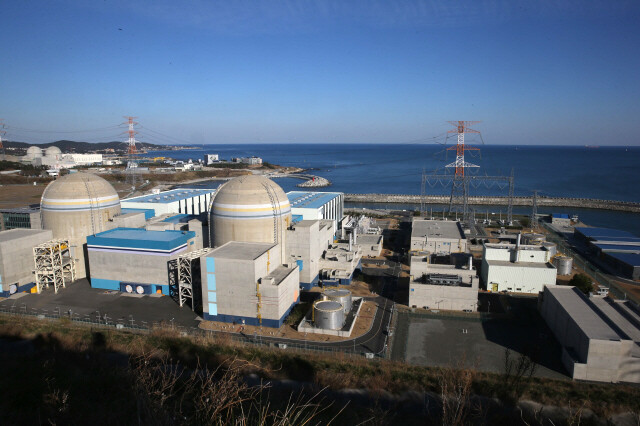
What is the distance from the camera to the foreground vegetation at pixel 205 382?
21.3 ft

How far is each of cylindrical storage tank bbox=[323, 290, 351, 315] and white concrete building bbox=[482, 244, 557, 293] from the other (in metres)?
7.31

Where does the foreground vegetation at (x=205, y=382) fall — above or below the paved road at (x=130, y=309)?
above

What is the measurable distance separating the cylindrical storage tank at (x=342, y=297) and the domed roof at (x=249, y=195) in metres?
4.76

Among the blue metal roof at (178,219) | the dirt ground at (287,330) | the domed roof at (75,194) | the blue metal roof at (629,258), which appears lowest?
the dirt ground at (287,330)

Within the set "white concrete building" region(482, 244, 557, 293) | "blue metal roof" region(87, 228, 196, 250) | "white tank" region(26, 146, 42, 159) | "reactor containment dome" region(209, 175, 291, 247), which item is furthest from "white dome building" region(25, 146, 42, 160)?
"white concrete building" region(482, 244, 557, 293)

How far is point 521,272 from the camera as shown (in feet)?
59.7

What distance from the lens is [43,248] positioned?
719 inches

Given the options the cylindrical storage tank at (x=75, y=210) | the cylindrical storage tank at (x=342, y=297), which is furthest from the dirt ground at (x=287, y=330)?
the cylindrical storage tank at (x=75, y=210)

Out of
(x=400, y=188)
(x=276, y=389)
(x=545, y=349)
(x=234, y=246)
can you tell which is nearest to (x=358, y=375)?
(x=276, y=389)

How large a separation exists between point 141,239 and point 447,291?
13.8 m

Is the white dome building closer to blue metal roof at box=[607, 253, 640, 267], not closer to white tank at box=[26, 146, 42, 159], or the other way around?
white tank at box=[26, 146, 42, 159]

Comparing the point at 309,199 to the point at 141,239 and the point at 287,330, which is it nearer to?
the point at 141,239

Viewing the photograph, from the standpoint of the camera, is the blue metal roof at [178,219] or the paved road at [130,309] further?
the blue metal roof at [178,219]

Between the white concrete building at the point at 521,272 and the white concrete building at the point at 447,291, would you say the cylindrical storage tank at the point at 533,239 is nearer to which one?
the white concrete building at the point at 521,272
